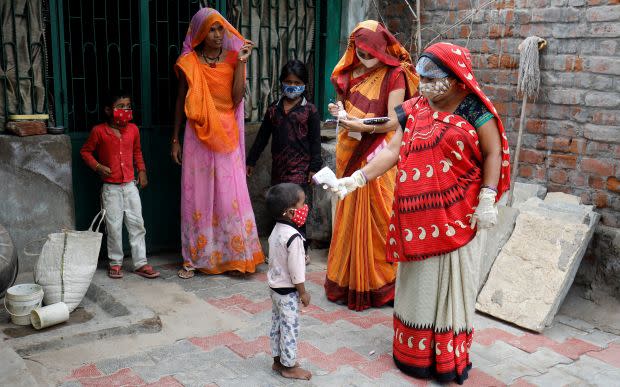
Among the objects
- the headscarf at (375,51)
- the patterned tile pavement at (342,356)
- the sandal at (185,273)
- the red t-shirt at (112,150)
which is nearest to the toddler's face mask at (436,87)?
the headscarf at (375,51)

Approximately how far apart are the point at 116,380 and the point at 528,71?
11.8 ft

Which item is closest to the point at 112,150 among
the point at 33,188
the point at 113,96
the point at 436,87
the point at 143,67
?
the point at 113,96

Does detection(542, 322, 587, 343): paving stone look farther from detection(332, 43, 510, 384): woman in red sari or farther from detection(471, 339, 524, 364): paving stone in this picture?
detection(332, 43, 510, 384): woman in red sari

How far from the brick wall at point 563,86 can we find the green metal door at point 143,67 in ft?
5.79

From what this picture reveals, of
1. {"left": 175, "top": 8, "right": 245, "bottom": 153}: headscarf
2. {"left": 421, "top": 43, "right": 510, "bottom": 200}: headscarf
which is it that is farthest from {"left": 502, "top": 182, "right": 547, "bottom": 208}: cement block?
{"left": 175, "top": 8, "right": 245, "bottom": 153}: headscarf

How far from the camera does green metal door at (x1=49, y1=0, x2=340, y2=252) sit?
16.8ft

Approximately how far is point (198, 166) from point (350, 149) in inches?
49.1

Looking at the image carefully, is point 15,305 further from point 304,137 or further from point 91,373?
point 304,137

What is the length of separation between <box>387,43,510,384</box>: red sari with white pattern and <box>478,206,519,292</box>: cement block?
1265mm

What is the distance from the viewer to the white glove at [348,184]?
11.8 feet

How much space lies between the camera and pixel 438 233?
140 inches

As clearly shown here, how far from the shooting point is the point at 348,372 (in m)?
3.74

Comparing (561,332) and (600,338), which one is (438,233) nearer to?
(561,332)

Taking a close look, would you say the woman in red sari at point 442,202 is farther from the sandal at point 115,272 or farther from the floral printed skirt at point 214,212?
the sandal at point 115,272
